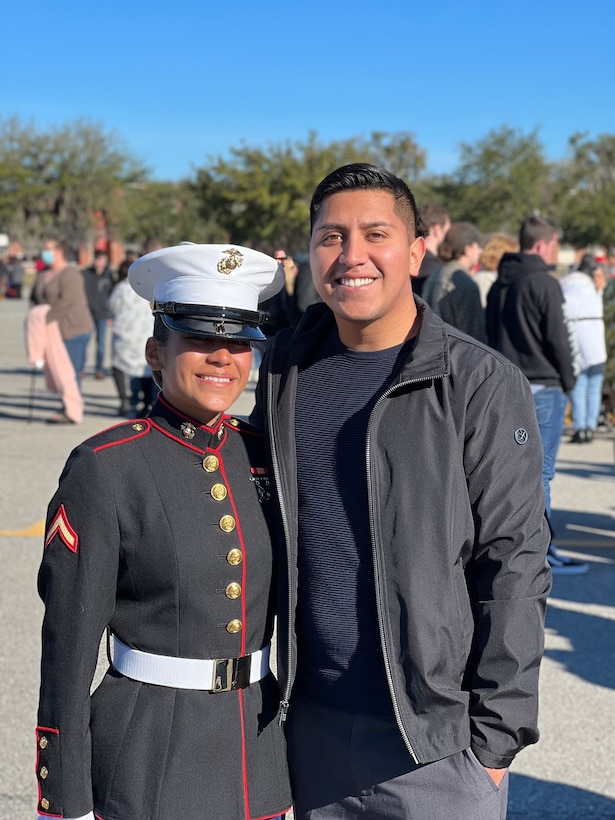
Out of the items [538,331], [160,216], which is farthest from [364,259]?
[160,216]

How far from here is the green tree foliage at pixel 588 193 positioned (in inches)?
1919

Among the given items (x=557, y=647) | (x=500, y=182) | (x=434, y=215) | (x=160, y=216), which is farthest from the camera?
(x=160, y=216)

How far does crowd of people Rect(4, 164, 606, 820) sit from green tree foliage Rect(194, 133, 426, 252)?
47195 mm

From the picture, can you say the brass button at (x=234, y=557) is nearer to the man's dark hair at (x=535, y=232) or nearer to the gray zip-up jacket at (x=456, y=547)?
the gray zip-up jacket at (x=456, y=547)

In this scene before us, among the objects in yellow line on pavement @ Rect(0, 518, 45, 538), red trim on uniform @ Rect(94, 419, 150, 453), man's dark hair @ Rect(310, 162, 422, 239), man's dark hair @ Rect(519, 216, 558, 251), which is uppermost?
man's dark hair @ Rect(519, 216, 558, 251)

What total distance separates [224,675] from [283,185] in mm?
49312

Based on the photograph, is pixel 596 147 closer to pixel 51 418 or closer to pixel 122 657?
pixel 51 418

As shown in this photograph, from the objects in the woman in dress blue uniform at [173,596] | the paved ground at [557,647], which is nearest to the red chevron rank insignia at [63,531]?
the woman in dress blue uniform at [173,596]

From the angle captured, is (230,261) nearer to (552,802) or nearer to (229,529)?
(229,529)

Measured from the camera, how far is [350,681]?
7.08 ft

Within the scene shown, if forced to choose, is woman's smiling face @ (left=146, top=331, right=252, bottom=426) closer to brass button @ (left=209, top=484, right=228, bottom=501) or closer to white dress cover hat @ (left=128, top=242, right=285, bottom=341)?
white dress cover hat @ (left=128, top=242, right=285, bottom=341)

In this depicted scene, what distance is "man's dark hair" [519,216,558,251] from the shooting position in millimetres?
6465

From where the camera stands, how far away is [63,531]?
6.73 feet

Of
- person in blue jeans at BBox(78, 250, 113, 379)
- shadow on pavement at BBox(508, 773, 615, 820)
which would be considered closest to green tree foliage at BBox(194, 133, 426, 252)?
person in blue jeans at BBox(78, 250, 113, 379)
